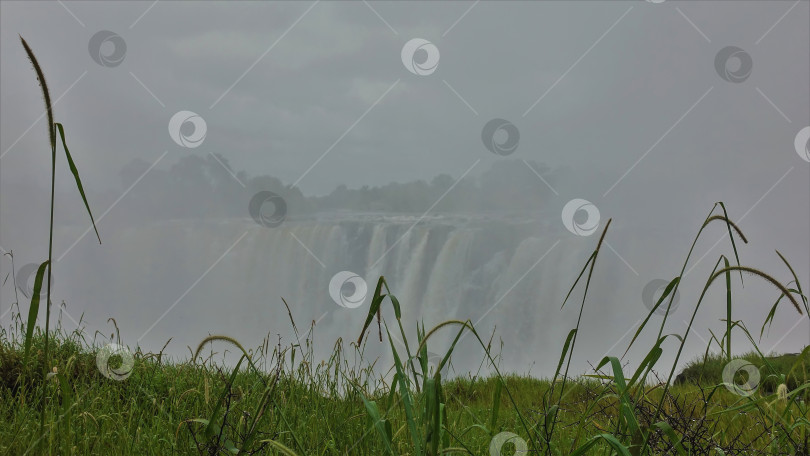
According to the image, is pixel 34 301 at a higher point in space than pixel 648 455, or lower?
higher

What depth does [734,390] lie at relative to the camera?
2674 millimetres

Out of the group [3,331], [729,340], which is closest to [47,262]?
[729,340]

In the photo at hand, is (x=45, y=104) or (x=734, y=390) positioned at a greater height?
(x=45, y=104)

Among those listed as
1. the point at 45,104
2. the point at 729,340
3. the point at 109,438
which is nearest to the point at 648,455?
the point at 729,340

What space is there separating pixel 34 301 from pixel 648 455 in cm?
196

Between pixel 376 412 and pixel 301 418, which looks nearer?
pixel 376 412

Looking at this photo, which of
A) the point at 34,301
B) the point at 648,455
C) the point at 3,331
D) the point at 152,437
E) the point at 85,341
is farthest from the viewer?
the point at 3,331

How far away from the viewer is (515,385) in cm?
823

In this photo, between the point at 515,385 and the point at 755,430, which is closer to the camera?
the point at 755,430

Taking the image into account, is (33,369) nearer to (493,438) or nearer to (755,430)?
(493,438)

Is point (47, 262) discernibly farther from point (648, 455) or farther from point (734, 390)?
point (734, 390)

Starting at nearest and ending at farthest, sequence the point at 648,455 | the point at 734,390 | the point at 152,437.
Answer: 1. the point at 648,455
2. the point at 734,390
3. the point at 152,437

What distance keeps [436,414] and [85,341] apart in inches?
210

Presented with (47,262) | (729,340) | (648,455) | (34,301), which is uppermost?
(47,262)
